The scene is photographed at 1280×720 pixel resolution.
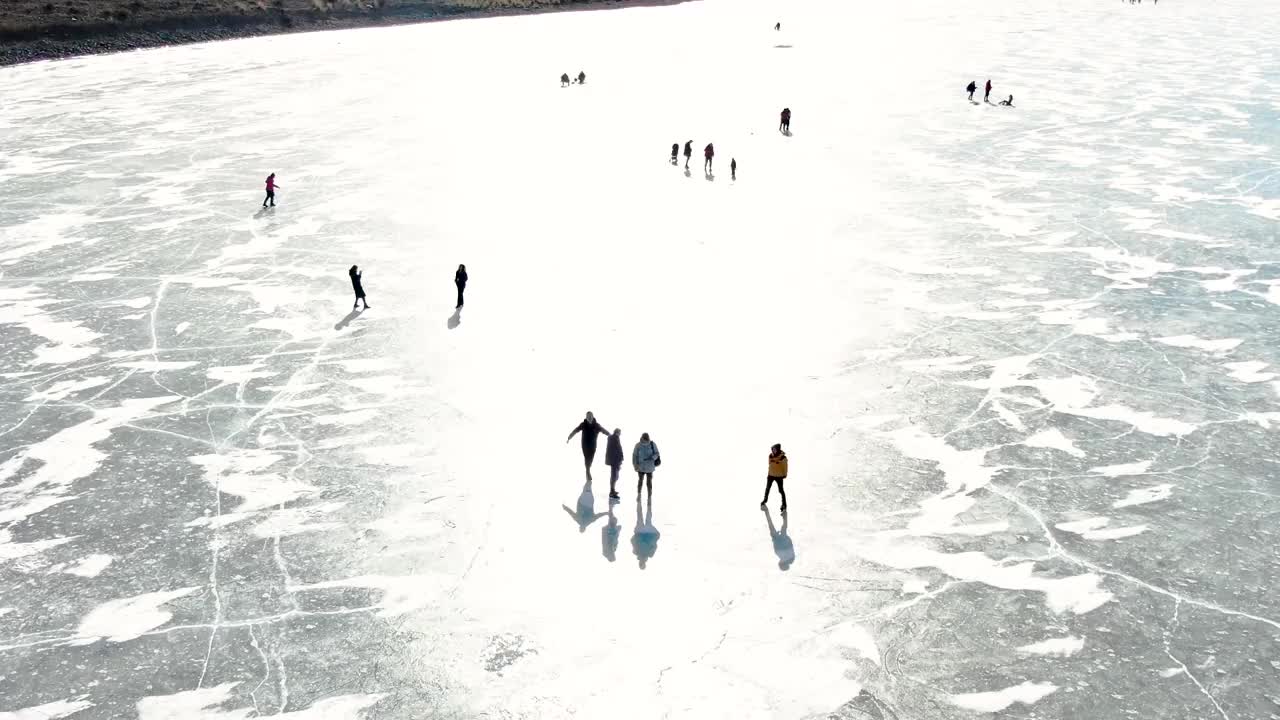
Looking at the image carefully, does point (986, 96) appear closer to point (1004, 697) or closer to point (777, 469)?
point (777, 469)

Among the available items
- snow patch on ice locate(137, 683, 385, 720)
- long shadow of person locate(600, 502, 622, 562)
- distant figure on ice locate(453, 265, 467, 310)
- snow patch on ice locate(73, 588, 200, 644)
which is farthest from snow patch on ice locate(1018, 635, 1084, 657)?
distant figure on ice locate(453, 265, 467, 310)

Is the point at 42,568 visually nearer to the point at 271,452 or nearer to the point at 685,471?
the point at 271,452

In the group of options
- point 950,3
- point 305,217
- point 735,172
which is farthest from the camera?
point 950,3

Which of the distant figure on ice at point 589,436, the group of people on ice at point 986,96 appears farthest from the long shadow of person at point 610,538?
the group of people on ice at point 986,96

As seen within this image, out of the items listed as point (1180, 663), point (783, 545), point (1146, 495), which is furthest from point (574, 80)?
point (1180, 663)

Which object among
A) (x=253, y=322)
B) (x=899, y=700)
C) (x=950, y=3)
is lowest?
(x=899, y=700)

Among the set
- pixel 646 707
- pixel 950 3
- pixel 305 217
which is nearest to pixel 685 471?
pixel 646 707
